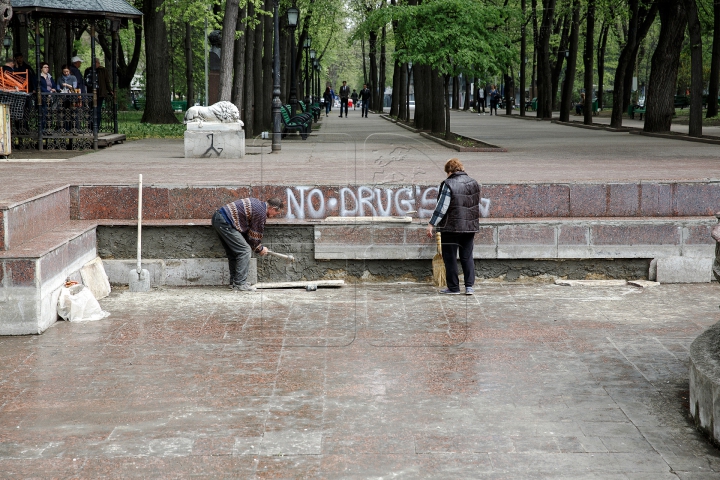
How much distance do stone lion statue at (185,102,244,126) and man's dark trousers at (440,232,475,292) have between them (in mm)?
9124

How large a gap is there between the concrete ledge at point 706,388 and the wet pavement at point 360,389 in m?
0.11

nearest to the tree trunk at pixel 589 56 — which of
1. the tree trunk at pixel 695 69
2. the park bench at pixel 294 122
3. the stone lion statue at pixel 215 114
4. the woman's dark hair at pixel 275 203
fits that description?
Result: the tree trunk at pixel 695 69

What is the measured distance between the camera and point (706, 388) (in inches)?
232

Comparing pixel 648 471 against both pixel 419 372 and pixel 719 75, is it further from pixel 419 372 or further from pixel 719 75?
pixel 719 75

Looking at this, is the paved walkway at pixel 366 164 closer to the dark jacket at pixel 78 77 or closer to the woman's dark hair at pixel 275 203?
the woman's dark hair at pixel 275 203

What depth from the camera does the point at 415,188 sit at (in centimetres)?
1196

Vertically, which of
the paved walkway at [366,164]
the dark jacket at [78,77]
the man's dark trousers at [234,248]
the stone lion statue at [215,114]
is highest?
the dark jacket at [78,77]

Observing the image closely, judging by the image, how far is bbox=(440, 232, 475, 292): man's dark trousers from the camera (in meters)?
10.9

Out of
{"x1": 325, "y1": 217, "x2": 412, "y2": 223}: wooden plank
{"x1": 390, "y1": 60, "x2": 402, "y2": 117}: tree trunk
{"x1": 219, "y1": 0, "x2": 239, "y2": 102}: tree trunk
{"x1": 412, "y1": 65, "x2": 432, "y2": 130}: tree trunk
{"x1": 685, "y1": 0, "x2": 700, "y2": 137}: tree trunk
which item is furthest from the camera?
{"x1": 390, "y1": 60, "x2": 402, "y2": 117}: tree trunk

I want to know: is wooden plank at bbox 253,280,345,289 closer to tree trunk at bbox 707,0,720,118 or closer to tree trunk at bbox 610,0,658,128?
tree trunk at bbox 610,0,658,128

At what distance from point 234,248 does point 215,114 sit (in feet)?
28.3

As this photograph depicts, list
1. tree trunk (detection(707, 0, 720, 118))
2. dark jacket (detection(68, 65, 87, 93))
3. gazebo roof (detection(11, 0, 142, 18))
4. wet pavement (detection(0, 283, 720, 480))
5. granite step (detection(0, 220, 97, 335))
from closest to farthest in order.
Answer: wet pavement (detection(0, 283, 720, 480)) < granite step (detection(0, 220, 97, 335)) < gazebo roof (detection(11, 0, 142, 18)) < dark jacket (detection(68, 65, 87, 93)) < tree trunk (detection(707, 0, 720, 118))

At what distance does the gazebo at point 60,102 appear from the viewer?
61.5 ft

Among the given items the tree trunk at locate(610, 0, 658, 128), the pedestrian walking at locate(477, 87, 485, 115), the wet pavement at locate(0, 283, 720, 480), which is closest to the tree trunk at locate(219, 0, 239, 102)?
the wet pavement at locate(0, 283, 720, 480)
